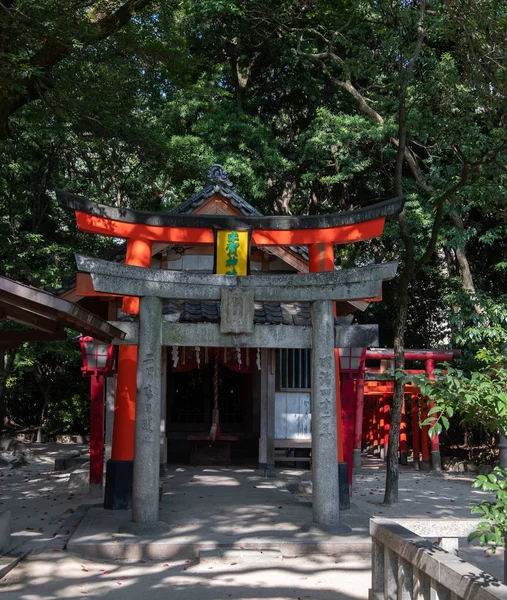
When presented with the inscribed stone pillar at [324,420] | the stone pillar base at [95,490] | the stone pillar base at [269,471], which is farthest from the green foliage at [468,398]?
the stone pillar base at [269,471]

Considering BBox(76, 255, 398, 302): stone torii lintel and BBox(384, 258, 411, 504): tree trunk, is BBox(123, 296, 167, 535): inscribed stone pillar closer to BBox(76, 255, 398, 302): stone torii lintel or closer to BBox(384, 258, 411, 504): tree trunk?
BBox(76, 255, 398, 302): stone torii lintel

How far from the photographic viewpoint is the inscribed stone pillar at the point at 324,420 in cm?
891

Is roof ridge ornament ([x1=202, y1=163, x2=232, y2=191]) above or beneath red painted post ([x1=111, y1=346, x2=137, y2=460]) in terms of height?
above

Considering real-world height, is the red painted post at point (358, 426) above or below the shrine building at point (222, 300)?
below

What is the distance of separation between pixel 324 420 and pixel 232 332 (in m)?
1.71

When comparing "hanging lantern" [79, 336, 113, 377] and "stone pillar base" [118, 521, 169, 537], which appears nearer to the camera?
"stone pillar base" [118, 521, 169, 537]

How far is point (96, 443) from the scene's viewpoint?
12.7 m

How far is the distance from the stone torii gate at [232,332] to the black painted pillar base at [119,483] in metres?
1.56

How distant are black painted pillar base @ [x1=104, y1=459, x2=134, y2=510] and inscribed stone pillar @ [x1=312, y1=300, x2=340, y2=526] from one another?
3.09 meters

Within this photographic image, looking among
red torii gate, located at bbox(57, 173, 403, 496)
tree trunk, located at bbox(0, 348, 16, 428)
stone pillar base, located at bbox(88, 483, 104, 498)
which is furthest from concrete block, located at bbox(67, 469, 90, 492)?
tree trunk, located at bbox(0, 348, 16, 428)

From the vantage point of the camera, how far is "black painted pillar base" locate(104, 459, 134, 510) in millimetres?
10359

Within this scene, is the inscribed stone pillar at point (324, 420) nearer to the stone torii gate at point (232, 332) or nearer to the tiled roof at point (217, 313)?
the stone torii gate at point (232, 332)

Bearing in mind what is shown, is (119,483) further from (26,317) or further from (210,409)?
(210,409)

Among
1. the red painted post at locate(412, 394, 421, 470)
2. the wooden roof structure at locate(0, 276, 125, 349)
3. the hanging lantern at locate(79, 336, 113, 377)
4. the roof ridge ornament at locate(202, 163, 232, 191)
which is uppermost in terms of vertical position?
the roof ridge ornament at locate(202, 163, 232, 191)
